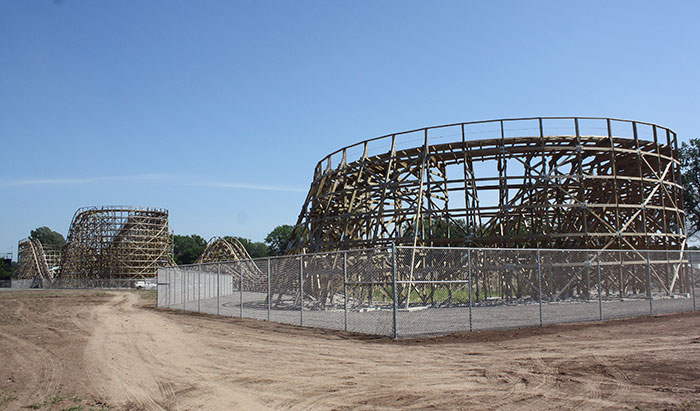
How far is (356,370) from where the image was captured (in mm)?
8328

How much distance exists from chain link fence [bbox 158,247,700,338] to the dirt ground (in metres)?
1.20

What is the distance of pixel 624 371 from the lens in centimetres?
784

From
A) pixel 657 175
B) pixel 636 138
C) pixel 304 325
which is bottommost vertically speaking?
pixel 304 325

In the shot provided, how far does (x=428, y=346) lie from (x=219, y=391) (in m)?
5.05

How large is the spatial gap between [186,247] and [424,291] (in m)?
113

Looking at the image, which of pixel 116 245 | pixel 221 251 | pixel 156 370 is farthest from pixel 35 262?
pixel 156 370

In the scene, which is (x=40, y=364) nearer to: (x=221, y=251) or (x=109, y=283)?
(x=221, y=251)

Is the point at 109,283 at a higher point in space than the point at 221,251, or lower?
lower

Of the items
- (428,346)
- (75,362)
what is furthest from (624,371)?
(75,362)

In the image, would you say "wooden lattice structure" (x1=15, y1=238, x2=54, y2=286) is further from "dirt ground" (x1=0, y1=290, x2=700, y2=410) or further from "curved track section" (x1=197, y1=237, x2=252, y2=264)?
"dirt ground" (x1=0, y1=290, x2=700, y2=410)

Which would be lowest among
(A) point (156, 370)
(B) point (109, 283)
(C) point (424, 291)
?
(B) point (109, 283)

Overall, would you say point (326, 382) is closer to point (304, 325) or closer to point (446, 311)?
point (304, 325)

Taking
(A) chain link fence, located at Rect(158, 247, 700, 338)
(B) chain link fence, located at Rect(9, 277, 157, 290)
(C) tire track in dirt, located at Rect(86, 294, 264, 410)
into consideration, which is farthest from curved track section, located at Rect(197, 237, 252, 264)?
(C) tire track in dirt, located at Rect(86, 294, 264, 410)

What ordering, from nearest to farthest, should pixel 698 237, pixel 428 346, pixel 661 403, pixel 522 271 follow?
pixel 661 403 → pixel 428 346 → pixel 522 271 → pixel 698 237
